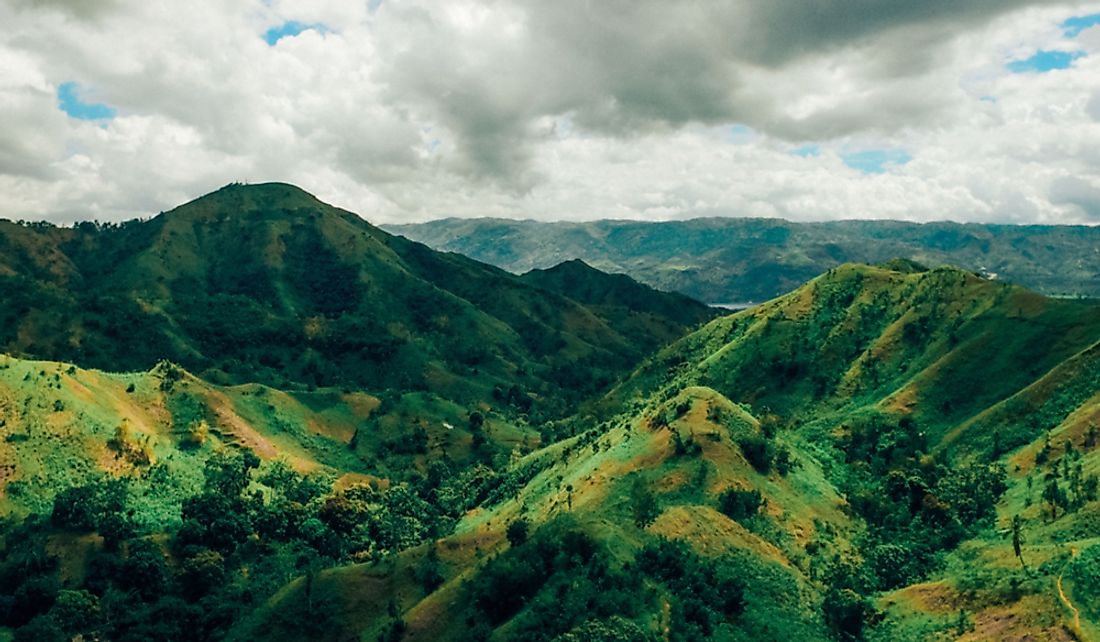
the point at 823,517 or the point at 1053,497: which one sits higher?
the point at 1053,497

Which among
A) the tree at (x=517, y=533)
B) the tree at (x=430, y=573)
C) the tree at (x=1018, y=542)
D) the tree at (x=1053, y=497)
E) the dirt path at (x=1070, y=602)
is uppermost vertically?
the tree at (x=1053, y=497)

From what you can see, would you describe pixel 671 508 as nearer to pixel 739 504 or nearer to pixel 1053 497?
pixel 739 504

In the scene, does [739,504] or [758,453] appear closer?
[739,504]

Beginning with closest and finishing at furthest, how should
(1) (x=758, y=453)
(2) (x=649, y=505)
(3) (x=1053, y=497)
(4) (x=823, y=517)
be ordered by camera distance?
(3) (x=1053, y=497) < (2) (x=649, y=505) < (4) (x=823, y=517) < (1) (x=758, y=453)

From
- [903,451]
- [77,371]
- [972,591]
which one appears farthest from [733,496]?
[77,371]

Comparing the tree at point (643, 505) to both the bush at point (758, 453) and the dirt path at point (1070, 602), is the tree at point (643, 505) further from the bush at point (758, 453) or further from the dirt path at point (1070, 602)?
the dirt path at point (1070, 602)

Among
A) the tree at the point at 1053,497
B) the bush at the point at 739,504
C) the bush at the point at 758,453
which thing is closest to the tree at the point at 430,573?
the bush at the point at 739,504

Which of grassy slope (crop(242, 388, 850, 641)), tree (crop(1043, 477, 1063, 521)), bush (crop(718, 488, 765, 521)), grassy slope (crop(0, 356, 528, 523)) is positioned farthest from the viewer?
grassy slope (crop(0, 356, 528, 523))

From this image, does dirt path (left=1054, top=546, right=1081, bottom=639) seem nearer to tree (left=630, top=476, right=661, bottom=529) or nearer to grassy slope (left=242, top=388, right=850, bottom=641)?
grassy slope (left=242, top=388, right=850, bottom=641)

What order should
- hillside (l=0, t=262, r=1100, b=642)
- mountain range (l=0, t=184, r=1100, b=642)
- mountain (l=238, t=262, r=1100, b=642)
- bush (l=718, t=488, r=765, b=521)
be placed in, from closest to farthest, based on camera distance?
mountain (l=238, t=262, r=1100, b=642) → hillside (l=0, t=262, r=1100, b=642) → mountain range (l=0, t=184, r=1100, b=642) → bush (l=718, t=488, r=765, b=521)

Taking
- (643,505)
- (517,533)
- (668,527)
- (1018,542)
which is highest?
(643,505)

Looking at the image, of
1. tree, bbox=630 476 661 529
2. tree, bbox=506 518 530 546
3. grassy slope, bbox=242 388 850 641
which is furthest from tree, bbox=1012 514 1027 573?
tree, bbox=506 518 530 546

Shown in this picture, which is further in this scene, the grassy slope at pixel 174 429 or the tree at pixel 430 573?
the grassy slope at pixel 174 429

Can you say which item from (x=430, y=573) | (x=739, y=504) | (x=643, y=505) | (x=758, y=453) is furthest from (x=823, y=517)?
(x=430, y=573)
